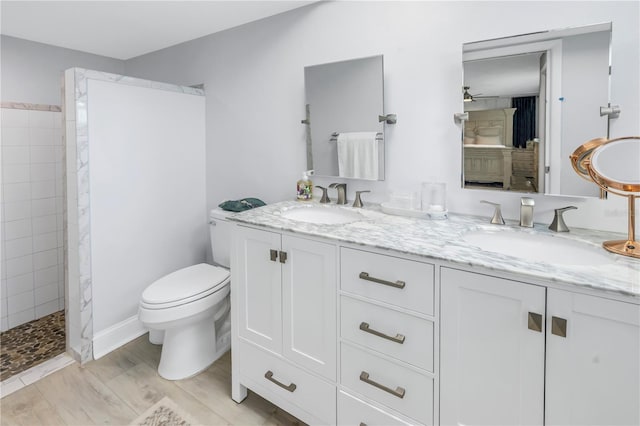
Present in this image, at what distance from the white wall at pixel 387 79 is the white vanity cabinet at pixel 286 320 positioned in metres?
0.71

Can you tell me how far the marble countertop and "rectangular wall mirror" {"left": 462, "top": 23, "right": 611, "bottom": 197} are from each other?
222 mm

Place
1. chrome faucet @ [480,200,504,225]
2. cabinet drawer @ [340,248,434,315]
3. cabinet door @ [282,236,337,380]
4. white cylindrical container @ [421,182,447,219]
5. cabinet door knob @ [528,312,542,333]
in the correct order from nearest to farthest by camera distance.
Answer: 1. cabinet door knob @ [528,312,542,333]
2. cabinet drawer @ [340,248,434,315]
3. cabinet door @ [282,236,337,380]
4. chrome faucet @ [480,200,504,225]
5. white cylindrical container @ [421,182,447,219]

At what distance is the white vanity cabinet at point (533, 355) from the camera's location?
0.94m

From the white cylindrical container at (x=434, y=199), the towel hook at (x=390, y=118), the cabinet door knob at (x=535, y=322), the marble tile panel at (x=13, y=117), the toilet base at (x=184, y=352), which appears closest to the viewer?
the cabinet door knob at (x=535, y=322)

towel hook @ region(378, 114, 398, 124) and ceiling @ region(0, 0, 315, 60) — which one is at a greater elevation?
ceiling @ region(0, 0, 315, 60)

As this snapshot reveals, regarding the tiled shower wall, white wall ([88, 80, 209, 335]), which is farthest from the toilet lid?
the tiled shower wall

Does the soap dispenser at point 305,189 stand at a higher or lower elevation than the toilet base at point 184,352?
higher

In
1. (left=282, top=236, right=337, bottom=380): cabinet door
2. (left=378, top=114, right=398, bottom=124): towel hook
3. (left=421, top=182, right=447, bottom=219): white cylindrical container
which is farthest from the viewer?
(left=378, top=114, right=398, bottom=124): towel hook

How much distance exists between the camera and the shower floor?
2213 mm

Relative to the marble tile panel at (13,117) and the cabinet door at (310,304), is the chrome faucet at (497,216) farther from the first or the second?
the marble tile panel at (13,117)

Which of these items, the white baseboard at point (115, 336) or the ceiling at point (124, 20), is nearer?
the ceiling at point (124, 20)

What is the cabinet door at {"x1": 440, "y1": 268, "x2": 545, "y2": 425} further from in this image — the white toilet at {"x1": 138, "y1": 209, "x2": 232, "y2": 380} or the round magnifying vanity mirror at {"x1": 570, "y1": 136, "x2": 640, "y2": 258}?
the white toilet at {"x1": 138, "y1": 209, "x2": 232, "y2": 380}

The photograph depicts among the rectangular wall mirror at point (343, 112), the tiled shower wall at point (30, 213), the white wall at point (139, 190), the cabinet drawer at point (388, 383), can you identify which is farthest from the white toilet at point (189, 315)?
the tiled shower wall at point (30, 213)

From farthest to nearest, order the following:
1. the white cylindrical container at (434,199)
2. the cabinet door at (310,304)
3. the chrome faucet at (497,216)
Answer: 1. the white cylindrical container at (434,199)
2. the chrome faucet at (497,216)
3. the cabinet door at (310,304)
